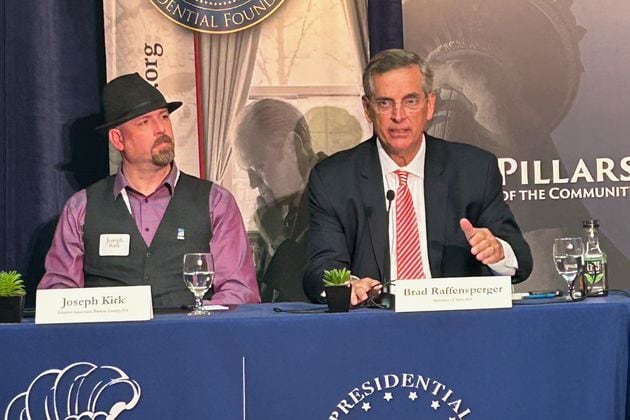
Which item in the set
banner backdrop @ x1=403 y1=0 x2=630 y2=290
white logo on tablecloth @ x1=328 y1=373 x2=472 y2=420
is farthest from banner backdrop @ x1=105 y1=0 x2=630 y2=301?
white logo on tablecloth @ x1=328 y1=373 x2=472 y2=420

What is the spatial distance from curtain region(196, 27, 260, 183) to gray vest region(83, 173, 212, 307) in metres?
0.41

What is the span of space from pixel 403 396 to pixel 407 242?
101cm

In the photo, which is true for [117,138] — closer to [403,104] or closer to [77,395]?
[403,104]

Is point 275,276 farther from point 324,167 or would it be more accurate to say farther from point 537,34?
point 537,34

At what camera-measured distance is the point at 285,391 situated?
97.3 inches

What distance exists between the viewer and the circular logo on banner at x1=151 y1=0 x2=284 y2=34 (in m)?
4.06

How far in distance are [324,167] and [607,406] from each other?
145 cm

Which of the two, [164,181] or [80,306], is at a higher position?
[164,181]

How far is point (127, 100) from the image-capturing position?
3748 millimetres

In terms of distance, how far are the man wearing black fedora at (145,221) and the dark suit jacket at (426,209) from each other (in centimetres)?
38

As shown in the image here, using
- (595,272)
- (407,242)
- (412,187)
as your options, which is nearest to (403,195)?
(412,187)

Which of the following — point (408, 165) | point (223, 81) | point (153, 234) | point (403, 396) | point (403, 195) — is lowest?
point (403, 396)

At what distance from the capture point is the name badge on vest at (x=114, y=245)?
3617 mm

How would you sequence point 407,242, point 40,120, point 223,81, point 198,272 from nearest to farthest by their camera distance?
point 198,272
point 407,242
point 40,120
point 223,81
